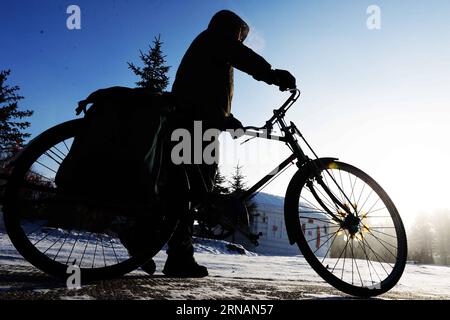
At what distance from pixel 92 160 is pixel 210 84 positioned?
129cm

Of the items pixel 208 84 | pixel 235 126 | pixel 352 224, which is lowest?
pixel 352 224

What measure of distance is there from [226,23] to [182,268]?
2.27 m

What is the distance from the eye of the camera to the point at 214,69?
2.62 m

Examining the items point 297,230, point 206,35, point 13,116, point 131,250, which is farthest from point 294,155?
point 13,116

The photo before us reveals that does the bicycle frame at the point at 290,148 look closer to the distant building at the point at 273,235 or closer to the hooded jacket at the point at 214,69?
the hooded jacket at the point at 214,69

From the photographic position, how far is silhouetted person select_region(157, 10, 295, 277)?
2.43 metres

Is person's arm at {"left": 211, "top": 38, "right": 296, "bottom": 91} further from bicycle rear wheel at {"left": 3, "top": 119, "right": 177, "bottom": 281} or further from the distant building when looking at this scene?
the distant building

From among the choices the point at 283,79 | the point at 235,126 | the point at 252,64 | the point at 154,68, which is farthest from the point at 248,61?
the point at 154,68

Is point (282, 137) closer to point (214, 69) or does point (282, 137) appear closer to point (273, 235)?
point (214, 69)

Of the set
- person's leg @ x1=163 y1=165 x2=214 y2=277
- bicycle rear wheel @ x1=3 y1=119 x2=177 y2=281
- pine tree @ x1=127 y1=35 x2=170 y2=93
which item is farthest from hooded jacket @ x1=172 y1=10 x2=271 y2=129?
pine tree @ x1=127 y1=35 x2=170 y2=93

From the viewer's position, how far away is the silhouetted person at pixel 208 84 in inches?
95.7

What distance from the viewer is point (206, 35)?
8.83 feet

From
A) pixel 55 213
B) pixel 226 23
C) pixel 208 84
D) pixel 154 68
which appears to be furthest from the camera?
pixel 154 68
